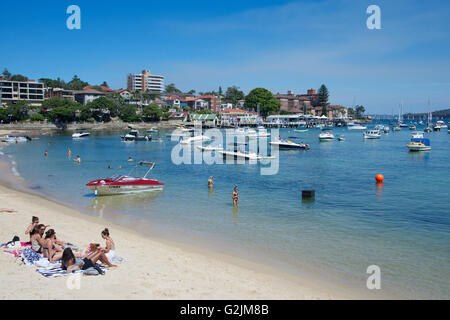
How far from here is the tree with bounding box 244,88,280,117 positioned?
175500 mm

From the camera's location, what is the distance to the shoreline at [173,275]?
10.6 metres

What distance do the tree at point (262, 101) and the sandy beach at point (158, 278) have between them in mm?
161323

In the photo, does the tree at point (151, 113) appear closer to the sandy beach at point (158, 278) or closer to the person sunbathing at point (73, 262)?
the sandy beach at point (158, 278)

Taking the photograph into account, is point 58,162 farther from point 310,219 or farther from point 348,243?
point 348,243

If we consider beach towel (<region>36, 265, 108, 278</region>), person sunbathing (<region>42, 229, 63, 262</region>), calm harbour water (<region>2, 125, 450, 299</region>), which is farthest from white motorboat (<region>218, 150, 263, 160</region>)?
beach towel (<region>36, 265, 108, 278</region>)

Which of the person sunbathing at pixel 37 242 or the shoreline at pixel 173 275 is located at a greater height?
the person sunbathing at pixel 37 242

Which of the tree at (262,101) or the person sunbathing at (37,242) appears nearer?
the person sunbathing at (37,242)

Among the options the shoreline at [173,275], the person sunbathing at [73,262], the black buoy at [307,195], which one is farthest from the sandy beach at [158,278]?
A: the black buoy at [307,195]

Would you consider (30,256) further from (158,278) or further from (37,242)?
(158,278)

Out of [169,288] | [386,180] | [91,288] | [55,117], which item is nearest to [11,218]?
[91,288]

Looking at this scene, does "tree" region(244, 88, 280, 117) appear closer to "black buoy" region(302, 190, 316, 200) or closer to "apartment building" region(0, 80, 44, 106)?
"apartment building" region(0, 80, 44, 106)

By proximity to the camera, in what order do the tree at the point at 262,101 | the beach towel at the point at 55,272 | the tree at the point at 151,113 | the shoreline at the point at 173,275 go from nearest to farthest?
the shoreline at the point at 173,275 < the beach towel at the point at 55,272 < the tree at the point at 151,113 < the tree at the point at 262,101

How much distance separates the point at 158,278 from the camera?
1175 cm
